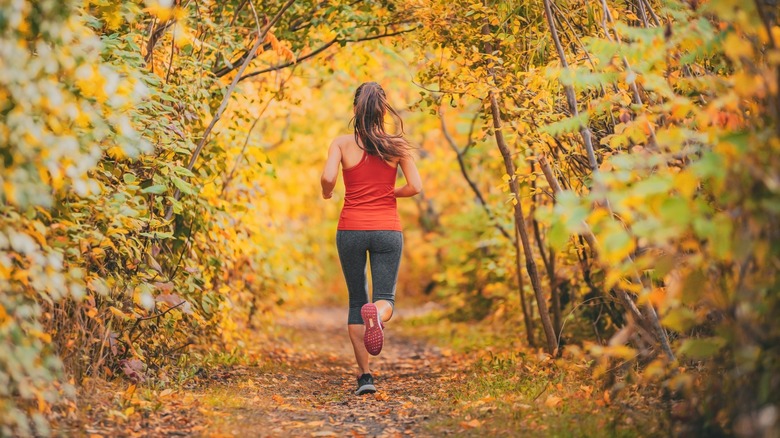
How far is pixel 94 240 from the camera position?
3.95m

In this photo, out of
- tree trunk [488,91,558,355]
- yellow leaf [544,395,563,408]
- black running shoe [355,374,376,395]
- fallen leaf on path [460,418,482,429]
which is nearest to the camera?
fallen leaf on path [460,418,482,429]

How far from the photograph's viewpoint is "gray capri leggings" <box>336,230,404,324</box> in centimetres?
503

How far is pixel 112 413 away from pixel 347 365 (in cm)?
397

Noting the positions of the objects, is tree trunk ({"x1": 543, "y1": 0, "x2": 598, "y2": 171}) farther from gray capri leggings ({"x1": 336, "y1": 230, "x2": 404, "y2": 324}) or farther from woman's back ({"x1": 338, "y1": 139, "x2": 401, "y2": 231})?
gray capri leggings ({"x1": 336, "y1": 230, "x2": 404, "y2": 324})

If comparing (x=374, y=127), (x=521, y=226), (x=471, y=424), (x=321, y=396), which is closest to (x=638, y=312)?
(x=471, y=424)

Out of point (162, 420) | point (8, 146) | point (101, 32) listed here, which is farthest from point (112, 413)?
point (101, 32)

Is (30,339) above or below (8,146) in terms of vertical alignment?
below

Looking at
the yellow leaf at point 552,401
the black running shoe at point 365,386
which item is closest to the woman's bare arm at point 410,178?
the black running shoe at point 365,386

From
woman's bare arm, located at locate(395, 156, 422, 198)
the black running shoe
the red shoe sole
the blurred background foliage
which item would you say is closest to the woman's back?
woman's bare arm, located at locate(395, 156, 422, 198)

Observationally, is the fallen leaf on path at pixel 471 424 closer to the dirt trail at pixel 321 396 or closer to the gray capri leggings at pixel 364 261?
the dirt trail at pixel 321 396

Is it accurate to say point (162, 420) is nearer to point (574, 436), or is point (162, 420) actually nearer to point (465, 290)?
point (574, 436)

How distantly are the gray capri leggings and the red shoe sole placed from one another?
24 cm

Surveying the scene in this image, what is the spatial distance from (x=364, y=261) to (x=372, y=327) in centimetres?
50

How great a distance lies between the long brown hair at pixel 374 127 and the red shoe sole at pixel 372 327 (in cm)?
103
